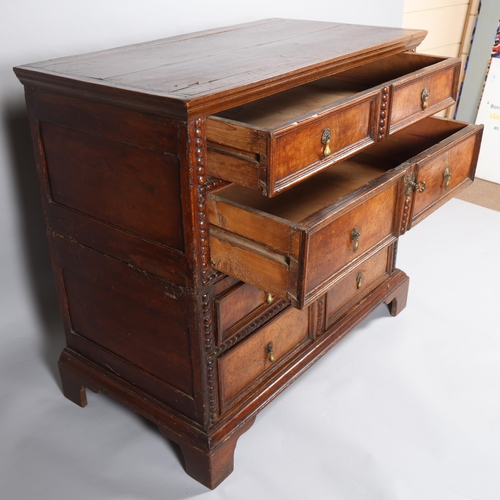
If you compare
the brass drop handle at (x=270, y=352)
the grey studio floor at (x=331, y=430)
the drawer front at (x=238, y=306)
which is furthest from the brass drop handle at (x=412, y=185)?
the grey studio floor at (x=331, y=430)

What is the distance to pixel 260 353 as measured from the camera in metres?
1.76

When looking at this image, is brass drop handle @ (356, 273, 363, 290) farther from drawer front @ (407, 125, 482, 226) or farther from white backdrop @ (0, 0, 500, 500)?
drawer front @ (407, 125, 482, 226)

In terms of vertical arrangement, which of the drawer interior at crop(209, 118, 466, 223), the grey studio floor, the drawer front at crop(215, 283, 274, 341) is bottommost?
the grey studio floor

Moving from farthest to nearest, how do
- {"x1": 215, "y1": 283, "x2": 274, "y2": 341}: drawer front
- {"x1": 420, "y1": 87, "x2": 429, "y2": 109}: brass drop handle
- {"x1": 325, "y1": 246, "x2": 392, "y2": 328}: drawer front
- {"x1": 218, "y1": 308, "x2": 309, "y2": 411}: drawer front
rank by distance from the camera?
{"x1": 325, "y1": 246, "x2": 392, "y2": 328}: drawer front
{"x1": 420, "y1": 87, "x2": 429, "y2": 109}: brass drop handle
{"x1": 218, "y1": 308, "x2": 309, "y2": 411}: drawer front
{"x1": 215, "y1": 283, "x2": 274, "y2": 341}: drawer front

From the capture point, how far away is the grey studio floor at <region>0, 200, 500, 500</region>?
1.66 metres

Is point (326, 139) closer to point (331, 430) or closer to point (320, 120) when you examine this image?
point (320, 120)

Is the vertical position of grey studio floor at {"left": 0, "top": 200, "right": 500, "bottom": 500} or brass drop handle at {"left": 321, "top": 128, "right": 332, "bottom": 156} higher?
brass drop handle at {"left": 321, "top": 128, "right": 332, "bottom": 156}

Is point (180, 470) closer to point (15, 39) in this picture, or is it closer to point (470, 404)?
point (470, 404)

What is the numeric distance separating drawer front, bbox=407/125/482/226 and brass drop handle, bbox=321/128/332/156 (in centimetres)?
34

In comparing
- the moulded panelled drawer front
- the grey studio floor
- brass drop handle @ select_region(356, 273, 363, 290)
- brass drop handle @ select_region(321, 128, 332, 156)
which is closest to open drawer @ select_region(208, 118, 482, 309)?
the moulded panelled drawer front

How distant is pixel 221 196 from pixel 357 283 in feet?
2.61

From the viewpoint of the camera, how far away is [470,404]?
196 centimetres

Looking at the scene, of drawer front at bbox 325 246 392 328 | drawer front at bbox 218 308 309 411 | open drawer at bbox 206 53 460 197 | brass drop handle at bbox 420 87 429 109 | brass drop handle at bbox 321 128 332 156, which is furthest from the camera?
drawer front at bbox 325 246 392 328

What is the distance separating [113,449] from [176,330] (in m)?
0.48
